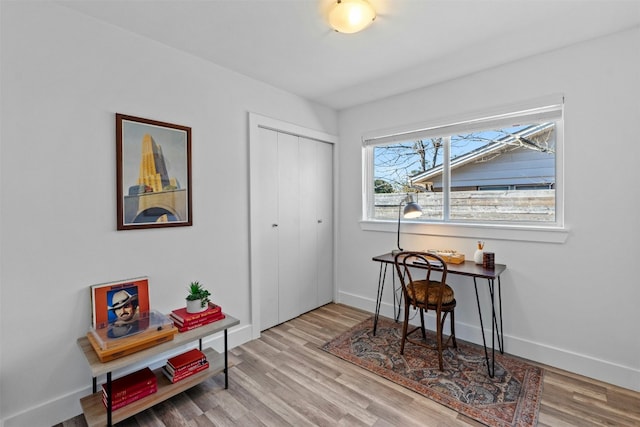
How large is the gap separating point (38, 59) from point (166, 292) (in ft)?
5.32

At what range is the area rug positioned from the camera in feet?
6.02

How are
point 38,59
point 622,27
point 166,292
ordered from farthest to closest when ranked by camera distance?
point 166,292
point 622,27
point 38,59

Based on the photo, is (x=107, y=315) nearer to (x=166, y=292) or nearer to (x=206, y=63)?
(x=166, y=292)

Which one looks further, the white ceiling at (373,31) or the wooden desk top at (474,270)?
the wooden desk top at (474,270)

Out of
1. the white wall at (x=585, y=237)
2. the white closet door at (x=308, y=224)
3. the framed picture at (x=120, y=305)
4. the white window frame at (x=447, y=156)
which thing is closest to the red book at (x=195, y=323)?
the framed picture at (x=120, y=305)

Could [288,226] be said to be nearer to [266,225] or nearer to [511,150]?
[266,225]

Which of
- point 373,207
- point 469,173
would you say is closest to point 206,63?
point 373,207

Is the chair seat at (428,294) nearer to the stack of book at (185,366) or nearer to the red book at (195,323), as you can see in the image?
the red book at (195,323)

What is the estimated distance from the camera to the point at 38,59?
5.58 feet

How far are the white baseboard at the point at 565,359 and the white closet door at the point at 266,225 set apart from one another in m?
1.83

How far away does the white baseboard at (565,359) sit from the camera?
205 centimetres

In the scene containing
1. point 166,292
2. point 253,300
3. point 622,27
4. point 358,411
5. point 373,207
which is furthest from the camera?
point 373,207

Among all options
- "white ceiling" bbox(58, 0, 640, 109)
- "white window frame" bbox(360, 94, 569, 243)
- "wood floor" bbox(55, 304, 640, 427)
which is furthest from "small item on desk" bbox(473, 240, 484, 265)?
"white ceiling" bbox(58, 0, 640, 109)

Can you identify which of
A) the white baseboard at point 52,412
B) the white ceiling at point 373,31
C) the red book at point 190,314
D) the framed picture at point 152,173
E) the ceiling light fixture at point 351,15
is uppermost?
the white ceiling at point 373,31
